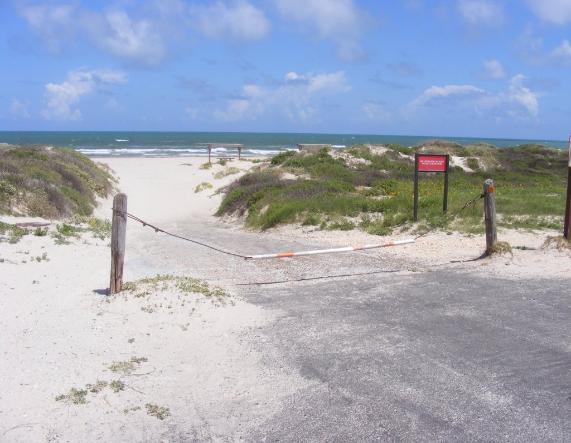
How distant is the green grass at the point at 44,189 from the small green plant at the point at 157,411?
436 inches

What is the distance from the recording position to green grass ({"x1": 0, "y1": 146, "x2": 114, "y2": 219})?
15.5 metres

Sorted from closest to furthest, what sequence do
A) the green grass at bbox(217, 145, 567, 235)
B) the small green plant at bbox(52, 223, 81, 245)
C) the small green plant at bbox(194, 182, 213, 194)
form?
the small green plant at bbox(52, 223, 81, 245) < the green grass at bbox(217, 145, 567, 235) < the small green plant at bbox(194, 182, 213, 194)

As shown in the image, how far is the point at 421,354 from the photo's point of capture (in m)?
6.25

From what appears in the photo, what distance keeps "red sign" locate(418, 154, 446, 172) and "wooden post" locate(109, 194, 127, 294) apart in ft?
26.2

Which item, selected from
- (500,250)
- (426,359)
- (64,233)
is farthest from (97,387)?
(64,233)

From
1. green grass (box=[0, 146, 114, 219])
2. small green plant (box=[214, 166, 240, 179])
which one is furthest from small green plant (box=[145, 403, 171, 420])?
small green plant (box=[214, 166, 240, 179])

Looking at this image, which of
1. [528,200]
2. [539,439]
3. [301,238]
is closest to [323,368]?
[539,439]

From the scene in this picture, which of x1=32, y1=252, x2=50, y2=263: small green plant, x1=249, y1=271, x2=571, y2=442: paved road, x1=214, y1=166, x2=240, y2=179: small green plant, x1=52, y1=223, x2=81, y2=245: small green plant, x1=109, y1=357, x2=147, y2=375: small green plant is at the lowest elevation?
x1=109, y1=357, x2=147, y2=375: small green plant

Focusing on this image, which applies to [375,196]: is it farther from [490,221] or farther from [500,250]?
[500,250]

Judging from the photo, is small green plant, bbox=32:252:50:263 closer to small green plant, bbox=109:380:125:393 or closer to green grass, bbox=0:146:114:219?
green grass, bbox=0:146:114:219

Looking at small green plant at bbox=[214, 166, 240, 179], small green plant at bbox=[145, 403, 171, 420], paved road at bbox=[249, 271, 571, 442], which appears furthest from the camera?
small green plant at bbox=[214, 166, 240, 179]

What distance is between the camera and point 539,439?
4.54 meters

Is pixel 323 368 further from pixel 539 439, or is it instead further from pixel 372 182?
pixel 372 182

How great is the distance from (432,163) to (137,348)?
9.70m
